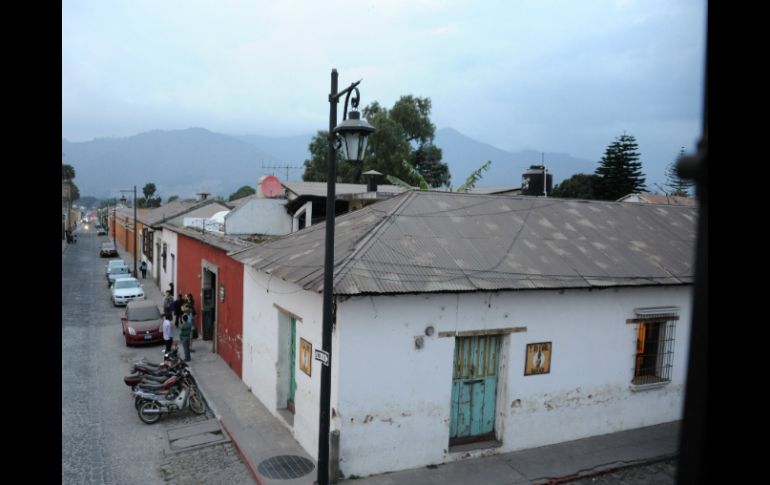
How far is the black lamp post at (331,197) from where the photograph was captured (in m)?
7.75

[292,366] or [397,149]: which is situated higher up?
[397,149]

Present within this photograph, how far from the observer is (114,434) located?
11.1 meters

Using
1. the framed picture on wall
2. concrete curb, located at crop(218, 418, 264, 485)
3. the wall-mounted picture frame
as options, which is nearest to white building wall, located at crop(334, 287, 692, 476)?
the wall-mounted picture frame

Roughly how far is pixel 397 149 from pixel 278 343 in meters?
35.5

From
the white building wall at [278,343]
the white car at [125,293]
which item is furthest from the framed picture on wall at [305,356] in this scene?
the white car at [125,293]

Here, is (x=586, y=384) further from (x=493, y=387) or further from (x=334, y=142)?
(x=334, y=142)

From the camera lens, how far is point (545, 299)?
10516 mm

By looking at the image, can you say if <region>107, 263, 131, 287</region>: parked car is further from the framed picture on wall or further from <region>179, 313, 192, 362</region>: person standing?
the framed picture on wall

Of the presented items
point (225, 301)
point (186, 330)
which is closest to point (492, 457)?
point (225, 301)

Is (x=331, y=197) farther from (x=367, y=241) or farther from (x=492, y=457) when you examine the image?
(x=492, y=457)

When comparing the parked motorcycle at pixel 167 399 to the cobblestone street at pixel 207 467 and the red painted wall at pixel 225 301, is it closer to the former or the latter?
the cobblestone street at pixel 207 467

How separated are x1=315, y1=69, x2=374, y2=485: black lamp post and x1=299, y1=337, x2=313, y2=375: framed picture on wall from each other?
2095 millimetres

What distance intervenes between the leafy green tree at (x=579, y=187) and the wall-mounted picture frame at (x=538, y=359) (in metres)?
42.4

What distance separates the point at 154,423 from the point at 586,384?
9.36 meters
